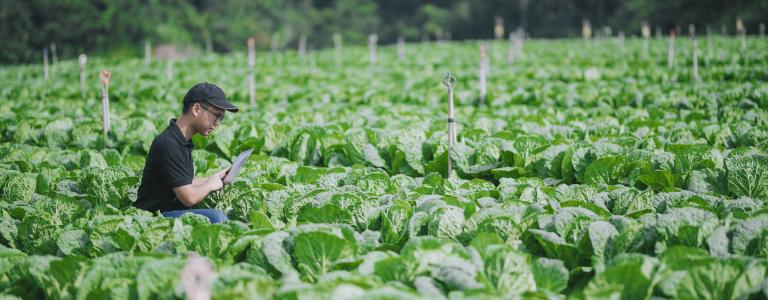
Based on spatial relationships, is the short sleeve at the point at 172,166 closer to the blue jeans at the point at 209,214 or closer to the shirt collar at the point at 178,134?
the shirt collar at the point at 178,134

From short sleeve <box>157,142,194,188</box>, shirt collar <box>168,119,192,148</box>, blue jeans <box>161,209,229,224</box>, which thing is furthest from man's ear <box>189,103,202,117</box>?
blue jeans <box>161,209,229,224</box>

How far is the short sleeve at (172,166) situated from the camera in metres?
3.95

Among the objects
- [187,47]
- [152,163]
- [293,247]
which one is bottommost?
[293,247]

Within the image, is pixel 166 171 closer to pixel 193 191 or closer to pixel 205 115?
pixel 193 191

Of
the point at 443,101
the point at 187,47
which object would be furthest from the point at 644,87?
the point at 187,47

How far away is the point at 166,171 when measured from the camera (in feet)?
13.0

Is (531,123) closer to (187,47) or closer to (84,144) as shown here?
(84,144)

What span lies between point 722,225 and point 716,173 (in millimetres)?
1694

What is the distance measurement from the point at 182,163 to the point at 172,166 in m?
0.06

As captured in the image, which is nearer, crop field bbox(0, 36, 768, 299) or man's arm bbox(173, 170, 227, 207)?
crop field bbox(0, 36, 768, 299)

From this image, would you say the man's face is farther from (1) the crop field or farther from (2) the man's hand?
(1) the crop field

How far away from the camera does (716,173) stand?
4.68m

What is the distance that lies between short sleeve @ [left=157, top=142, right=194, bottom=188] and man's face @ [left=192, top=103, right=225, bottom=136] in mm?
202

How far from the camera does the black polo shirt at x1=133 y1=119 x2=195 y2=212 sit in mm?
3961
